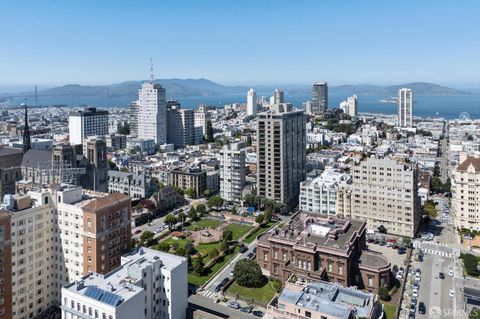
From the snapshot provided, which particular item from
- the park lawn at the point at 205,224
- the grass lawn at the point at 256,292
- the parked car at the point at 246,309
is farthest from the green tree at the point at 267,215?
the parked car at the point at 246,309

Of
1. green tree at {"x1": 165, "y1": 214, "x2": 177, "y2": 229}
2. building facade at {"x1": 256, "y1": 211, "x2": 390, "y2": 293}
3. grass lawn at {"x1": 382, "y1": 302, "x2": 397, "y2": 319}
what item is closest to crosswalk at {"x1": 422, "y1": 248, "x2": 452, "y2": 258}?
building facade at {"x1": 256, "y1": 211, "x2": 390, "y2": 293}

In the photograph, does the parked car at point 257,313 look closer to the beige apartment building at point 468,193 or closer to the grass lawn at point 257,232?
the grass lawn at point 257,232

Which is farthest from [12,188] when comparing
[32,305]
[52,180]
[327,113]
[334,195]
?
[327,113]

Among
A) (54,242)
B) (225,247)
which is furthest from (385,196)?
(54,242)

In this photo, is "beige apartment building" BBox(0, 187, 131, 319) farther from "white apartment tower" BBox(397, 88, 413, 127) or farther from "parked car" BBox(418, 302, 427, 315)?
"white apartment tower" BBox(397, 88, 413, 127)

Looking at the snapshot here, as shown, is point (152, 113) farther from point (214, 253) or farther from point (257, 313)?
point (257, 313)

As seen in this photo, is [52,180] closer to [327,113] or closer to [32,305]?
[32,305]
